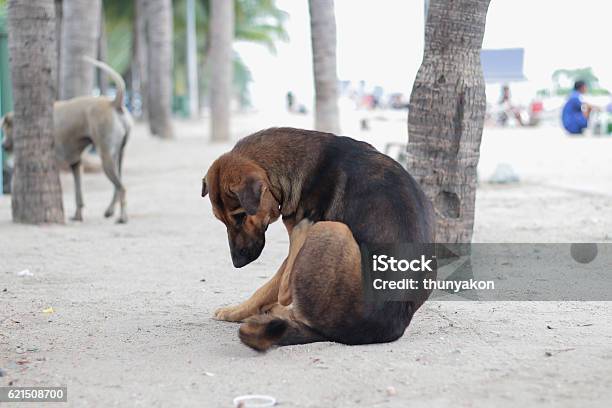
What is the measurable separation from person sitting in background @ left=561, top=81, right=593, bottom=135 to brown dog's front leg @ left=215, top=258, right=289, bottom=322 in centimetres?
2183

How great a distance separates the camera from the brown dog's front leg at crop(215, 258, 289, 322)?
525 centimetres

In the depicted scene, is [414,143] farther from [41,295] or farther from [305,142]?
[41,295]

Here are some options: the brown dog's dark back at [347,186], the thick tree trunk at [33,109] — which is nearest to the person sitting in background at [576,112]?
the thick tree trunk at [33,109]

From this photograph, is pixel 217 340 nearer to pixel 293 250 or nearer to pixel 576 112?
pixel 293 250

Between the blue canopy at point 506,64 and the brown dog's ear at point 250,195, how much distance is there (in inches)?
985

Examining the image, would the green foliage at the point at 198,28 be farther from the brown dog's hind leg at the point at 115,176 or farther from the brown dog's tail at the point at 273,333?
the brown dog's tail at the point at 273,333

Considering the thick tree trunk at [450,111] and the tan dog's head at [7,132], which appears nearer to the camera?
the thick tree trunk at [450,111]

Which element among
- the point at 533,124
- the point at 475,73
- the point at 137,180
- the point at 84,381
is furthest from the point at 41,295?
the point at 533,124

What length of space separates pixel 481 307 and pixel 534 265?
1580 mm

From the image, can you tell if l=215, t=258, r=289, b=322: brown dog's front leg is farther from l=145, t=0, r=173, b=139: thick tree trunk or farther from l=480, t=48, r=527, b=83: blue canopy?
l=480, t=48, r=527, b=83: blue canopy

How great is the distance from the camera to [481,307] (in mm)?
6035

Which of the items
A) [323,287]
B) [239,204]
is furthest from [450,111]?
[323,287]

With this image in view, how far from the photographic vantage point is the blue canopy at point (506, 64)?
95.3 ft

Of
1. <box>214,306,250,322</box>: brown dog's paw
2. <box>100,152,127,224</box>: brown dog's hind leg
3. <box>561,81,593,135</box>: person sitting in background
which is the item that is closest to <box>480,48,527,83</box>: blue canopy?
<box>561,81,593,135</box>: person sitting in background
